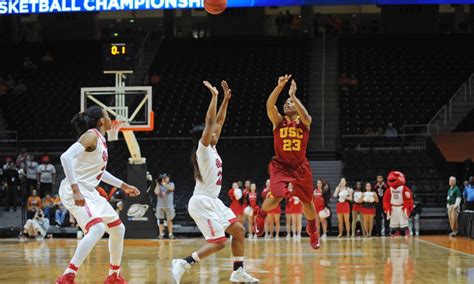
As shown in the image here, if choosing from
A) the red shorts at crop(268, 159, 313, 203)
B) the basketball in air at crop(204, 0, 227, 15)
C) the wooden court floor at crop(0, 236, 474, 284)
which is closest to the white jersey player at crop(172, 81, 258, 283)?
the wooden court floor at crop(0, 236, 474, 284)

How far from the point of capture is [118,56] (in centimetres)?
1670

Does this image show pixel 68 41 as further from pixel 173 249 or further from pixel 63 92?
pixel 173 249

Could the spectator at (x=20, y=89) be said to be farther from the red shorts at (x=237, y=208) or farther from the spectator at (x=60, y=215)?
the red shorts at (x=237, y=208)

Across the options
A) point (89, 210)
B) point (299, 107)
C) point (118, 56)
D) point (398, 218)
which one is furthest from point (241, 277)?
point (398, 218)

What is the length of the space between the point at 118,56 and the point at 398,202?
289 inches

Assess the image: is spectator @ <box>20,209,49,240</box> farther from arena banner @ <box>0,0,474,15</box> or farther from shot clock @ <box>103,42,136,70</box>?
arena banner @ <box>0,0,474,15</box>

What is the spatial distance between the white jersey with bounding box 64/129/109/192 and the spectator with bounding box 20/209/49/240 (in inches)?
485

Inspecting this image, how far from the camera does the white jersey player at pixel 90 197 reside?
6988 mm

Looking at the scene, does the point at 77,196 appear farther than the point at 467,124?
No

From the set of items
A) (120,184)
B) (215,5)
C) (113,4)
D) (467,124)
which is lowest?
(120,184)

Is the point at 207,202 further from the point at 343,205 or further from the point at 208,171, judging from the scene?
the point at 343,205

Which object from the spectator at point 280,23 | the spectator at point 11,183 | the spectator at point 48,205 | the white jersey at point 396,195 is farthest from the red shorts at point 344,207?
the spectator at point 280,23

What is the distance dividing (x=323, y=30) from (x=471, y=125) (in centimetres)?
863

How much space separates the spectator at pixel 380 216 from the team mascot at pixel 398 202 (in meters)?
0.81
